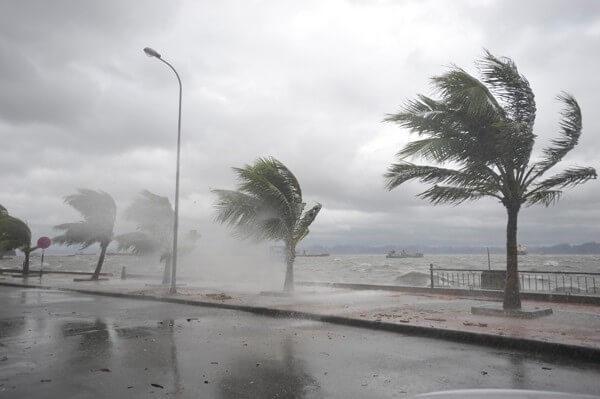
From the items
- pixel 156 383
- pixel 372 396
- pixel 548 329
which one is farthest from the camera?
pixel 548 329

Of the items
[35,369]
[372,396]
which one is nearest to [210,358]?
[35,369]

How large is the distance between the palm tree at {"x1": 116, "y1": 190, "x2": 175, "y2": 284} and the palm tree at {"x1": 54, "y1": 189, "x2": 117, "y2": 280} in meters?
3.66

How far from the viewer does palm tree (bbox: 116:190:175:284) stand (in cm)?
2497

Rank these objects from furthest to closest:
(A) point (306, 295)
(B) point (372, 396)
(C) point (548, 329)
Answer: (A) point (306, 295) → (C) point (548, 329) → (B) point (372, 396)

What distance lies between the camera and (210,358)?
7.00 m

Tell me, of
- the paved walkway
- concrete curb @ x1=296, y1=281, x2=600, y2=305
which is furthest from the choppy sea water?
the paved walkway

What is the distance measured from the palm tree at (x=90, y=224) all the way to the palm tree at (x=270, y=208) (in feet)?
44.8

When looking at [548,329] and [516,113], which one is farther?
[516,113]

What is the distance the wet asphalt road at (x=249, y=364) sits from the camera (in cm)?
541

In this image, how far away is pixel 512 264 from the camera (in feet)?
37.2

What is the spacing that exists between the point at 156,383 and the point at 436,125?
30.5 feet

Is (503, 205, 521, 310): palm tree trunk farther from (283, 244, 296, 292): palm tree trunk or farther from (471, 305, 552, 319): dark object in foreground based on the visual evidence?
(283, 244, 296, 292): palm tree trunk

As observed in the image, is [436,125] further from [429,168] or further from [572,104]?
[572,104]

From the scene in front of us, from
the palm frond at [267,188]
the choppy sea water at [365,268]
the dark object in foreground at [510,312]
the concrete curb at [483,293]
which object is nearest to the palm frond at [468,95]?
the dark object in foreground at [510,312]
